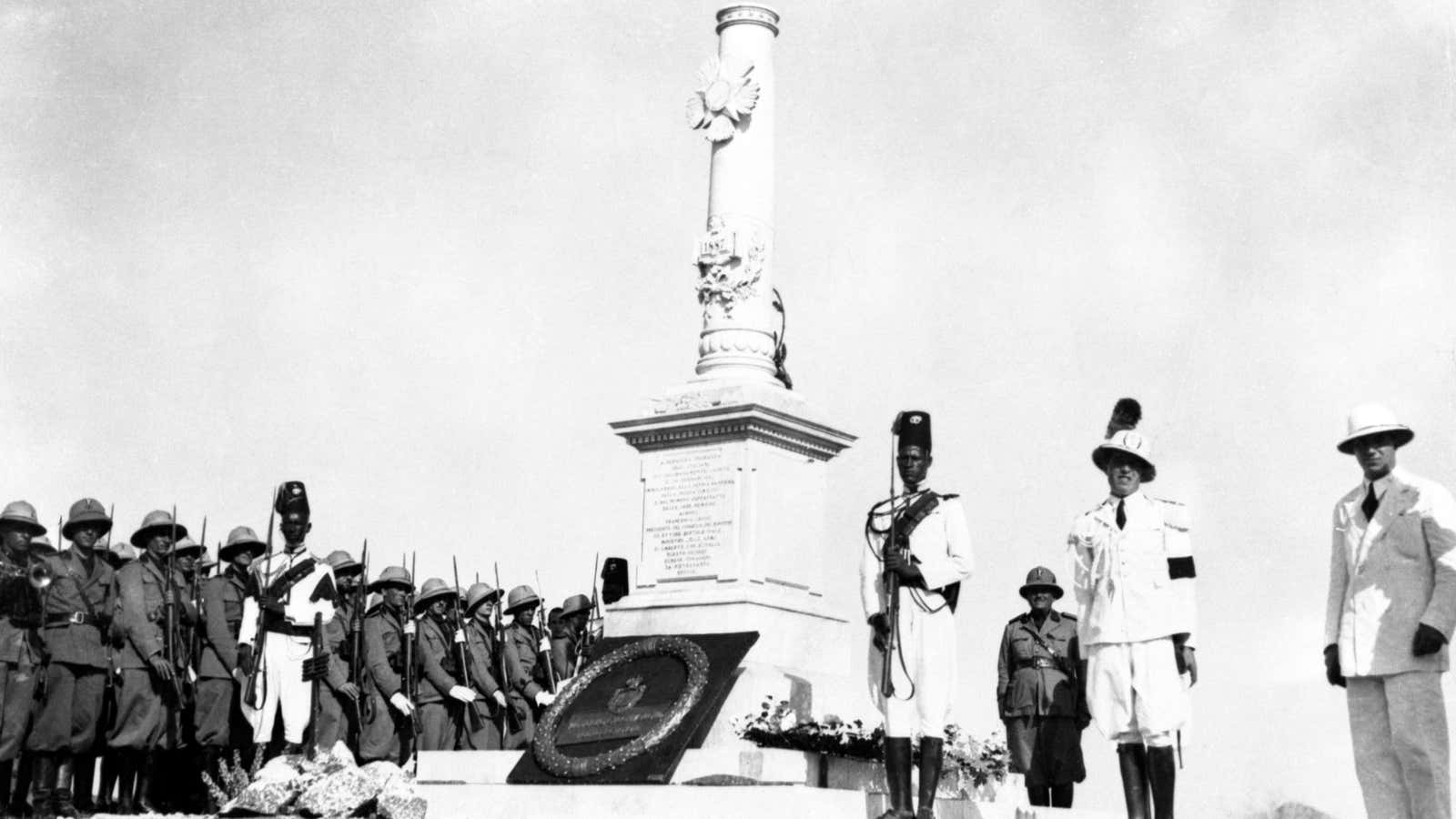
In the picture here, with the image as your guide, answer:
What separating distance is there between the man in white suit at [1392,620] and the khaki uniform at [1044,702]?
513cm

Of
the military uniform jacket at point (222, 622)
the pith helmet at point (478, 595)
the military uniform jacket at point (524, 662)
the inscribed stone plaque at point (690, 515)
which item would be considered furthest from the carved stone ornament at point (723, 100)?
the military uniform jacket at point (222, 622)

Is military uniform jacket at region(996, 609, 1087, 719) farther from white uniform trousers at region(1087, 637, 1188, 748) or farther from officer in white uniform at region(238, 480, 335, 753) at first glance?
officer in white uniform at region(238, 480, 335, 753)

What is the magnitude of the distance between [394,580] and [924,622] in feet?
23.0

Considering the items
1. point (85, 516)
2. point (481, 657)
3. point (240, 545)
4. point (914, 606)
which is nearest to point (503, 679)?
point (481, 657)

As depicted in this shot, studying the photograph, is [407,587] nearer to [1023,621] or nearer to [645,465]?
[645,465]

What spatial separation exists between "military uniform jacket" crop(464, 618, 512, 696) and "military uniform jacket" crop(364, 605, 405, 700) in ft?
1.96

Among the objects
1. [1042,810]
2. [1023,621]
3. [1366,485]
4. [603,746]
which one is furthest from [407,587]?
[1366,485]

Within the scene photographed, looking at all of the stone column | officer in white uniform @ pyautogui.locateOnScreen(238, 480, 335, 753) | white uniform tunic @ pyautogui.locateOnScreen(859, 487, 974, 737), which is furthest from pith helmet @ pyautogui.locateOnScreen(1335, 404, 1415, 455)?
officer in white uniform @ pyautogui.locateOnScreen(238, 480, 335, 753)

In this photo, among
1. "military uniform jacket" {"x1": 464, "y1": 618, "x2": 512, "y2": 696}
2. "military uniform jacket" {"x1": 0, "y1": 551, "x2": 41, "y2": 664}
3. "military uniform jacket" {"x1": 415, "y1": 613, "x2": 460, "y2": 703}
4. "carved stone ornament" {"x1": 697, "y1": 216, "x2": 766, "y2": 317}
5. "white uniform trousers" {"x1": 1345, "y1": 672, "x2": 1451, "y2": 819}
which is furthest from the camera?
"military uniform jacket" {"x1": 464, "y1": 618, "x2": 512, "y2": 696}

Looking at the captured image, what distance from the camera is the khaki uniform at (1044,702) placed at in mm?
15977

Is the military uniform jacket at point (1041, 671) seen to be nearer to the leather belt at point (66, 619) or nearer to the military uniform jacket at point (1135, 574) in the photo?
the military uniform jacket at point (1135, 574)

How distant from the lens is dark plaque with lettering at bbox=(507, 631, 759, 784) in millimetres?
14125

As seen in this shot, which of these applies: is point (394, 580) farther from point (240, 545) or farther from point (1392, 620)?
point (1392, 620)

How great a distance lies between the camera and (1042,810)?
45.9 feet
